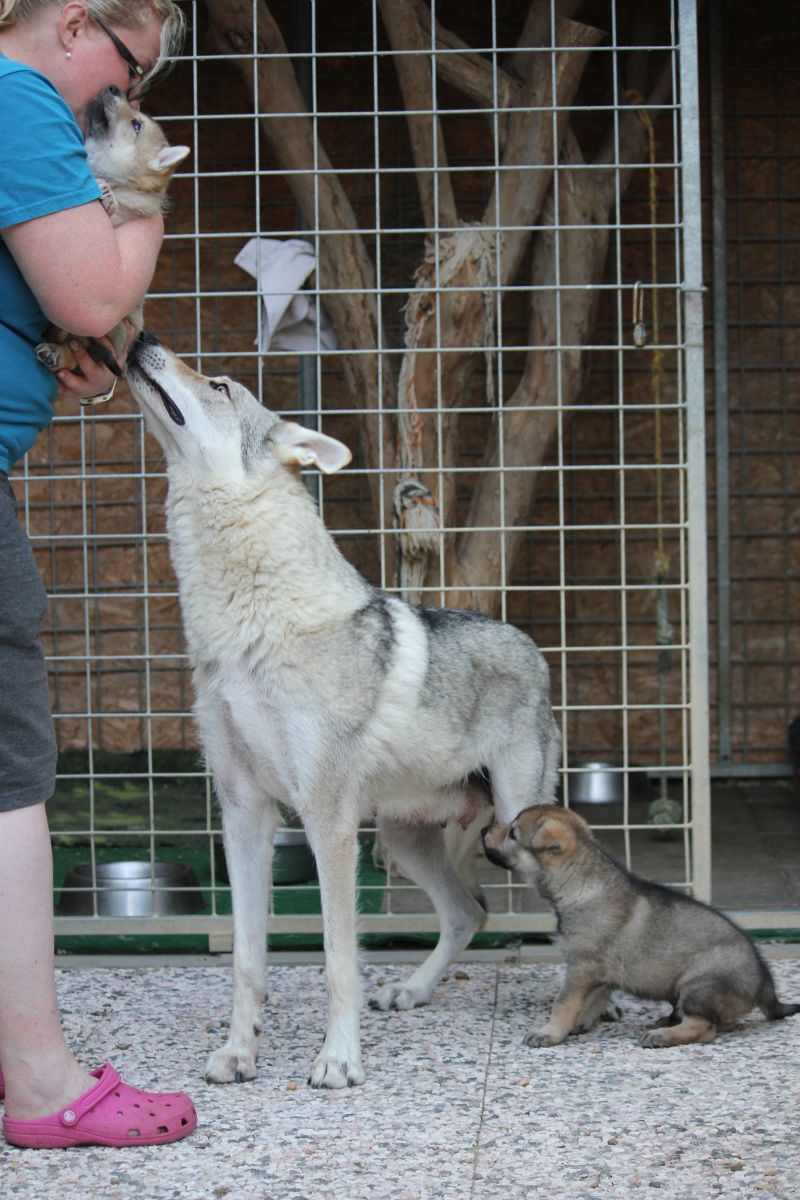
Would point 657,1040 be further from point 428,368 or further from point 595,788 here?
point 595,788

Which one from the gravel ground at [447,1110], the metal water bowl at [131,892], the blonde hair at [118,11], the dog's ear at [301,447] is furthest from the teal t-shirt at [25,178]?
the metal water bowl at [131,892]

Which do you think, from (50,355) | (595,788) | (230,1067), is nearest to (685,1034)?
(230,1067)

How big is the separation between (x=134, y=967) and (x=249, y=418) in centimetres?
200

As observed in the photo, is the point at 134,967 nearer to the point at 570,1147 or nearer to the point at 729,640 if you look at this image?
the point at 570,1147

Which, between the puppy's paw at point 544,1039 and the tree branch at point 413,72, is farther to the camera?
the tree branch at point 413,72

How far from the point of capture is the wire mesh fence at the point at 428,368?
5.55 meters

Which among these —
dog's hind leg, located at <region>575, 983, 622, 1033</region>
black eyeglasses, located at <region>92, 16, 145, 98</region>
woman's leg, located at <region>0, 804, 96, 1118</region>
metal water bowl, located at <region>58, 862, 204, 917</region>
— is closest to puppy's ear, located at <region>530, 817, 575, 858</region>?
dog's hind leg, located at <region>575, 983, 622, 1033</region>

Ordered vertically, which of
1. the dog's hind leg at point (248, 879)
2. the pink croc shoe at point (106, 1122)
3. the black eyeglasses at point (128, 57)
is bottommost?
the pink croc shoe at point (106, 1122)

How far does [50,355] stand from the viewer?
2.80 metres

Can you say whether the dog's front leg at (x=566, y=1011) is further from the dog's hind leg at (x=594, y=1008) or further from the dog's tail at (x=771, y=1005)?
the dog's tail at (x=771, y=1005)

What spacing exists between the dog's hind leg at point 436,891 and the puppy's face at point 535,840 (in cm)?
44

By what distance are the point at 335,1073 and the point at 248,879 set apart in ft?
1.94

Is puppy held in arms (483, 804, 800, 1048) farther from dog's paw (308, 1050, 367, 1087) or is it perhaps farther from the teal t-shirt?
the teal t-shirt

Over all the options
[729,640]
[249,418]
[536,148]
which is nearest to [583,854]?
[249,418]
